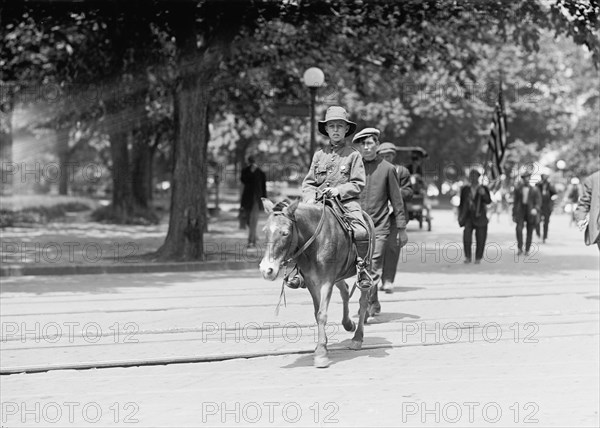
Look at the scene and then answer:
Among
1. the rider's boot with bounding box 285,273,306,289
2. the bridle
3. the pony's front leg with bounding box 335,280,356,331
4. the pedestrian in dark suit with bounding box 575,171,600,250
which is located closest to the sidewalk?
the pedestrian in dark suit with bounding box 575,171,600,250

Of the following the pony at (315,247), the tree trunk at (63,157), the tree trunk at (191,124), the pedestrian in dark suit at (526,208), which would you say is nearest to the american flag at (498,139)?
the pedestrian in dark suit at (526,208)

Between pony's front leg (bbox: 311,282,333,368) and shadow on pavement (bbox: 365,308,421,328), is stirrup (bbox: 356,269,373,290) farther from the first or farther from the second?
shadow on pavement (bbox: 365,308,421,328)

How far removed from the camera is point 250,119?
32.2 meters

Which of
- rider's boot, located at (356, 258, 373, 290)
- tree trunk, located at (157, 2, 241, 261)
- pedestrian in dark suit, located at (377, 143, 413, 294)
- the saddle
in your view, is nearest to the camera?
the saddle

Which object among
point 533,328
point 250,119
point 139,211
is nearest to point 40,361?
point 533,328

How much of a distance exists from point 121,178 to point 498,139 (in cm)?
1343

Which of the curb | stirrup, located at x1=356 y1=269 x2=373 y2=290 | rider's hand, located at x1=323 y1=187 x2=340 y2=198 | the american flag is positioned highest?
the american flag

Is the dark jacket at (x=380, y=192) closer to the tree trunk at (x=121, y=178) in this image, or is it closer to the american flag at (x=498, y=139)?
the american flag at (x=498, y=139)

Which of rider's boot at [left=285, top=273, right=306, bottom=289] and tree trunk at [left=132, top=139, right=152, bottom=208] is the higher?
tree trunk at [left=132, top=139, right=152, bottom=208]

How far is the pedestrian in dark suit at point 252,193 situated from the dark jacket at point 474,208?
4.69m

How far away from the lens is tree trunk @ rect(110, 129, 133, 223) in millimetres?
34750

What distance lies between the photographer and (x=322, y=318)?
8883 mm

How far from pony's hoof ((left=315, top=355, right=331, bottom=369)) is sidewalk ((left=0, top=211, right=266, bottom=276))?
967 cm

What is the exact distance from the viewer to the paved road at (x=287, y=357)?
709cm
